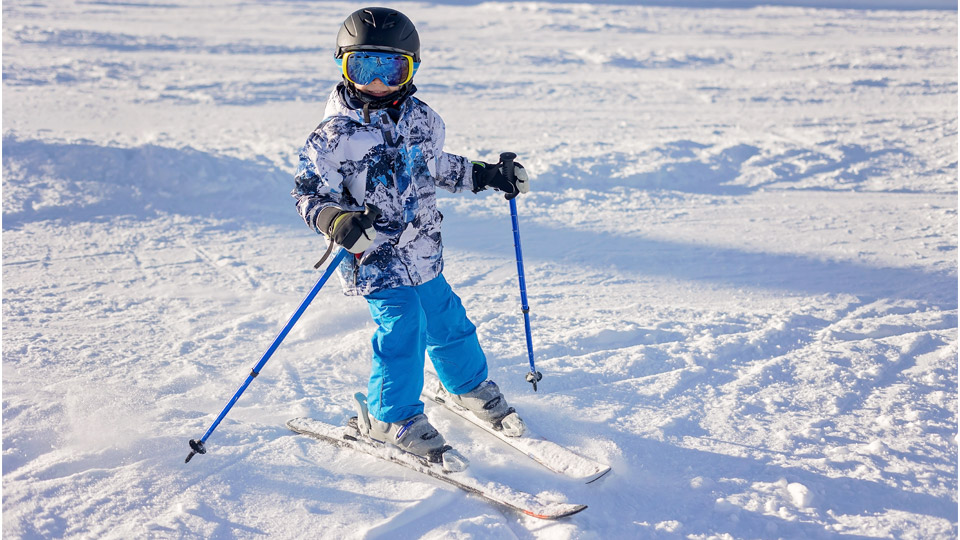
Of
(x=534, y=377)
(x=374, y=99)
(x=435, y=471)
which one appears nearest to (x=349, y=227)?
(x=374, y=99)

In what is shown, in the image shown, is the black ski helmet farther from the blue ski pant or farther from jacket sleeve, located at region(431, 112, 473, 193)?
the blue ski pant

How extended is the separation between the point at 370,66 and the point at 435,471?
4.64ft

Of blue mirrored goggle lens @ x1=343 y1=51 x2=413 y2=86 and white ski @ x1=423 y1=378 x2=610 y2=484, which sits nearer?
blue mirrored goggle lens @ x1=343 y1=51 x2=413 y2=86

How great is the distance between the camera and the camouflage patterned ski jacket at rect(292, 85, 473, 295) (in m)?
2.50

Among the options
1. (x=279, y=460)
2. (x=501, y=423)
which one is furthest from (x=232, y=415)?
(x=501, y=423)

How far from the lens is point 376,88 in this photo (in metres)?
2.55

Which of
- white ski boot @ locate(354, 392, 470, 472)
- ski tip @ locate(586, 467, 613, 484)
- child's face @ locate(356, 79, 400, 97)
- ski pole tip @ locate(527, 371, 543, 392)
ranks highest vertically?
child's face @ locate(356, 79, 400, 97)

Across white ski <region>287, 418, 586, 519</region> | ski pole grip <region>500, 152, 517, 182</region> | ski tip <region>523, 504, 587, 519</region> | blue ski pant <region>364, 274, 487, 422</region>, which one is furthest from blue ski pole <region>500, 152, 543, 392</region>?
ski tip <region>523, 504, 587, 519</region>

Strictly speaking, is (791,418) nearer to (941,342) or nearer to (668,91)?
(941,342)

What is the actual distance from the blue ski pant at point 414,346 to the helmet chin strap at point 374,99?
63cm

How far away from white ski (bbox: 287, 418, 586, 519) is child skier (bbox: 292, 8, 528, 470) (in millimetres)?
37

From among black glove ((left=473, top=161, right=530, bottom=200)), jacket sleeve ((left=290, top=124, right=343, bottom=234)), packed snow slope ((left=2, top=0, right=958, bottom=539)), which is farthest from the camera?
black glove ((left=473, top=161, right=530, bottom=200))

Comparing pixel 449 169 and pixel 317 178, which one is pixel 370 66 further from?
pixel 449 169

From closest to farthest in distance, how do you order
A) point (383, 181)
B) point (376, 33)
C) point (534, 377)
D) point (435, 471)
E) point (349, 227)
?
point (349, 227) → point (376, 33) → point (383, 181) → point (435, 471) → point (534, 377)
